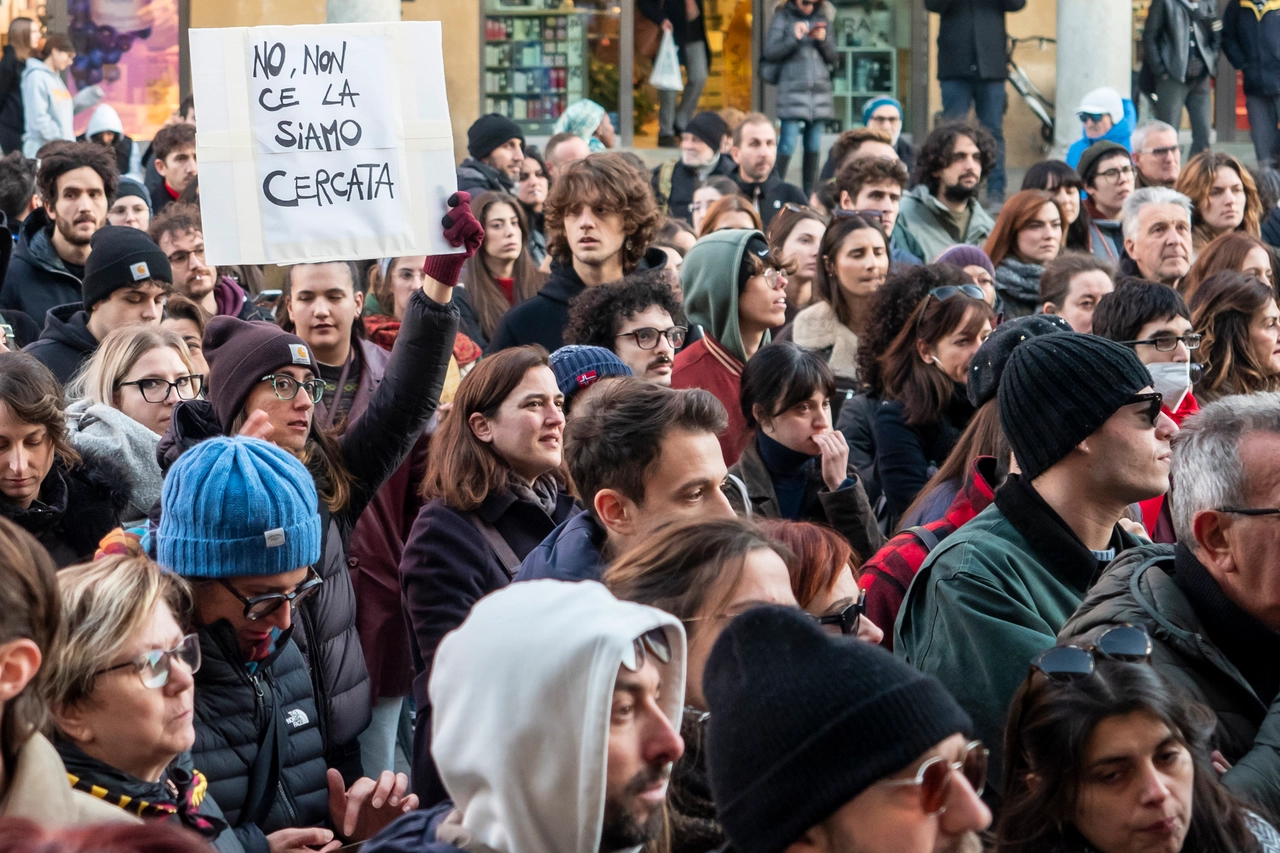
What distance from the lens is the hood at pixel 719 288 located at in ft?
20.9


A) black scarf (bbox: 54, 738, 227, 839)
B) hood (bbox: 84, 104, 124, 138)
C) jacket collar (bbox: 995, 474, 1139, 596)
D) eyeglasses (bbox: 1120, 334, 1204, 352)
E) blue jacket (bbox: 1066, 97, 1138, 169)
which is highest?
hood (bbox: 84, 104, 124, 138)

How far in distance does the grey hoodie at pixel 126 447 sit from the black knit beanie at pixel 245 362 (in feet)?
0.94

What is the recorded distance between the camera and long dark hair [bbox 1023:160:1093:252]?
347 inches

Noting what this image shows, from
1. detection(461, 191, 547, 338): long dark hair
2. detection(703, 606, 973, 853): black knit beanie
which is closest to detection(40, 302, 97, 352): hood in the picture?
detection(461, 191, 547, 338): long dark hair

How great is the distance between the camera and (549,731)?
2.15 m

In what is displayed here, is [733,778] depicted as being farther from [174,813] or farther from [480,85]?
[480,85]

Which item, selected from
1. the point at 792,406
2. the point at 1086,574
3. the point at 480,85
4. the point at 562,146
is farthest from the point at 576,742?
the point at 480,85

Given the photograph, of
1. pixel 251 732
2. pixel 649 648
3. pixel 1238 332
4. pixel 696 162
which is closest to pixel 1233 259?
pixel 1238 332

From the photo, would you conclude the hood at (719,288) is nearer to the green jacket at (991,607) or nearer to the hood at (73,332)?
the hood at (73,332)

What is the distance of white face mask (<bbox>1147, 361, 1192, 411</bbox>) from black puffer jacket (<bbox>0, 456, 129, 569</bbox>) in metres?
3.28

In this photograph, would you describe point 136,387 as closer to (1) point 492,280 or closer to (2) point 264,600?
(2) point 264,600

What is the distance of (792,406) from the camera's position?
540 cm

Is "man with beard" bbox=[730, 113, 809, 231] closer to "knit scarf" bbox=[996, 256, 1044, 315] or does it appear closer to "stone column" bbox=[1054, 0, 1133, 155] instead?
"knit scarf" bbox=[996, 256, 1044, 315]

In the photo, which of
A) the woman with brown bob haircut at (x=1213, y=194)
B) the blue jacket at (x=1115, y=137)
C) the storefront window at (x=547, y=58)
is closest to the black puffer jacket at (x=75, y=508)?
the woman with brown bob haircut at (x=1213, y=194)
